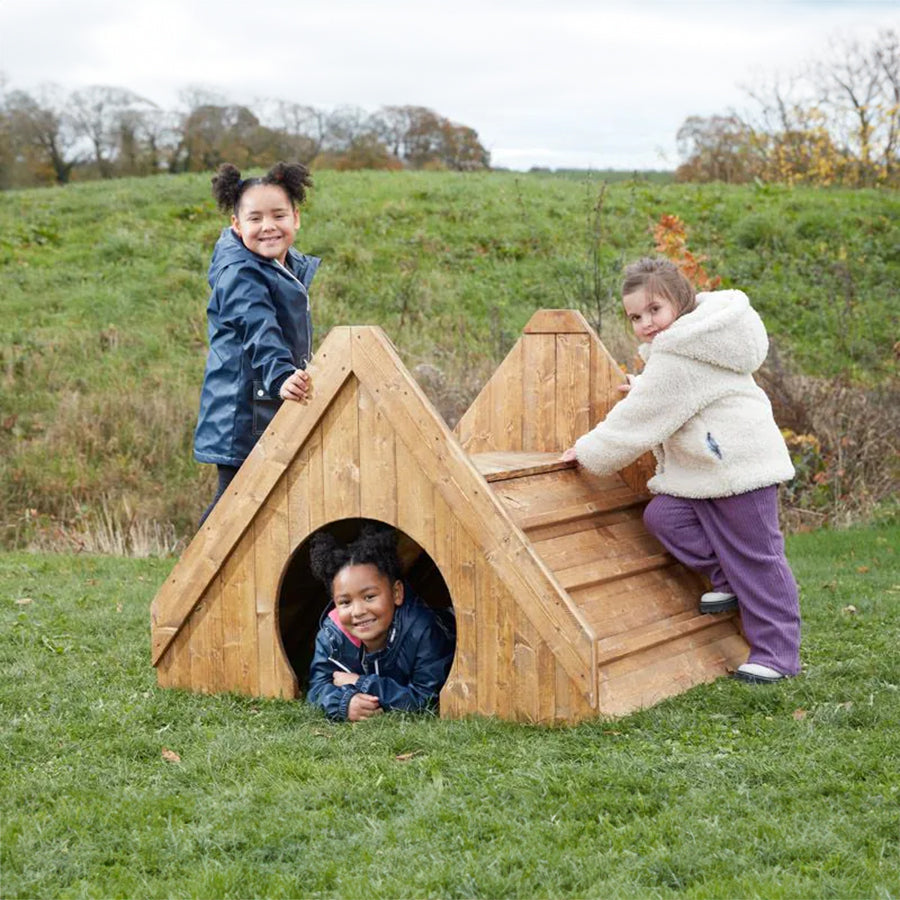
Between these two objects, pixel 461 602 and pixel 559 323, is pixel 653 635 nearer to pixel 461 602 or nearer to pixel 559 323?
pixel 461 602

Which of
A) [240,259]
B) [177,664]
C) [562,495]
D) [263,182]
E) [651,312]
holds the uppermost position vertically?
[263,182]

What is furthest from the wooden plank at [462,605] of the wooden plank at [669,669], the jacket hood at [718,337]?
the jacket hood at [718,337]

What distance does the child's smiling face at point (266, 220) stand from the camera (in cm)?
548

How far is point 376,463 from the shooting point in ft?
16.0

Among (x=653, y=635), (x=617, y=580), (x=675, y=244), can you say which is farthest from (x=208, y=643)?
(x=675, y=244)

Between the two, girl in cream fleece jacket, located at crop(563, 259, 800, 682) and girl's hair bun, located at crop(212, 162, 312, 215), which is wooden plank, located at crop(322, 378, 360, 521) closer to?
girl in cream fleece jacket, located at crop(563, 259, 800, 682)

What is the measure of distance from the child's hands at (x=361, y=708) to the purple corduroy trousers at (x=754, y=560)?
4.99 feet

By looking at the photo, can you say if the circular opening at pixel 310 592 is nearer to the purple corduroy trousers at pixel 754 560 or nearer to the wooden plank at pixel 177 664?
the wooden plank at pixel 177 664

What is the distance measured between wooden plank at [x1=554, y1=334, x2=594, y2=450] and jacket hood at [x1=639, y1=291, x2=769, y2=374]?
2.48 ft

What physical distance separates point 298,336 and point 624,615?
1911 mm

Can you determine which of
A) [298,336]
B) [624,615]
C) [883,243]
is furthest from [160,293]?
[624,615]

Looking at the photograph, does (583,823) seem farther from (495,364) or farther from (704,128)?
(704,128)

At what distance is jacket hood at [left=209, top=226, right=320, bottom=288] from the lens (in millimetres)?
5445

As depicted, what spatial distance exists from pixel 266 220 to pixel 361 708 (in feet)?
7.08
